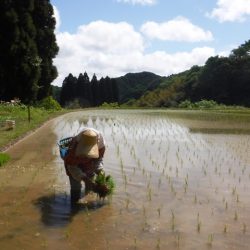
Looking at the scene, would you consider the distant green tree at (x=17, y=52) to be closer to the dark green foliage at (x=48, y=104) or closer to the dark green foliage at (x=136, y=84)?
the dark green foliage at (x=48, y=104)

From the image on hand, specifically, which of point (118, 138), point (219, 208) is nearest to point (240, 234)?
point (219, 208)

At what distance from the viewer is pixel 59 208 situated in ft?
20.4

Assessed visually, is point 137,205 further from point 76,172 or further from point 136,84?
point 136,84

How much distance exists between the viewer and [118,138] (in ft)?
51.2

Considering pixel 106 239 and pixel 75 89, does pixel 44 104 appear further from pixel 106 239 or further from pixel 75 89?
pixel 106 239

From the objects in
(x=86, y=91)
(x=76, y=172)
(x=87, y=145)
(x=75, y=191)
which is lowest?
(x=75, y=191)

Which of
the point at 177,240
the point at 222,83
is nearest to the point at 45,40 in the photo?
the point at 177,240

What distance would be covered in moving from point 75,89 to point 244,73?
23540 mm

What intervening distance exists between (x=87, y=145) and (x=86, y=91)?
61798 millimetres

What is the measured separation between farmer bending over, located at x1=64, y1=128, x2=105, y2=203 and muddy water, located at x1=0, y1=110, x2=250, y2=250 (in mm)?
309

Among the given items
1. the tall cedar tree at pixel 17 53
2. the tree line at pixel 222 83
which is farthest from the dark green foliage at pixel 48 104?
the tree line at pixel 222 83

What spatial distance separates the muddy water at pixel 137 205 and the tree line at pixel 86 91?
51207 mm

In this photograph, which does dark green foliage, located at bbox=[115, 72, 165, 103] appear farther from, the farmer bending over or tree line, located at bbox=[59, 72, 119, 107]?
the farmer bending over

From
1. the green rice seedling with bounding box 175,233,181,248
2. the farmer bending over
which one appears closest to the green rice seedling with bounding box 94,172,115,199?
the farmer bending over
